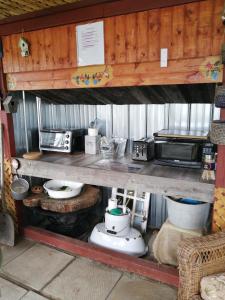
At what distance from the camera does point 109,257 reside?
2348mm

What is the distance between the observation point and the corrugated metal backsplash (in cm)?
254

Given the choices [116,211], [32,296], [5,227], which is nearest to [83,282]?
[32,296]

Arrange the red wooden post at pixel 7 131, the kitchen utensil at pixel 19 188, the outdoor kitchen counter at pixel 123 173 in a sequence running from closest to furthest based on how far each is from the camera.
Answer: the outdoor kitchen counter at pixel 123 173 < the red wooden post at pixel 7 131 < the kitchen utensil at pixel 19 188

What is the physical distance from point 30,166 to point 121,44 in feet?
5.15

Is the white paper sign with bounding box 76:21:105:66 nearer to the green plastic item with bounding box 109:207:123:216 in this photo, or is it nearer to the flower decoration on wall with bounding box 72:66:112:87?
the flower decoration on wall with bounding box 72:66:112:87

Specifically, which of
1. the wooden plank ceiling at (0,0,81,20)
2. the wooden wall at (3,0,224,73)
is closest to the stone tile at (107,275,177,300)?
the wooden wall at (3,0,224,73)

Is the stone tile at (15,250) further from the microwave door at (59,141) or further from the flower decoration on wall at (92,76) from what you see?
the flower decoration on wall at (92,76)

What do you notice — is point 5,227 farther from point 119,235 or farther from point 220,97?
point 220,97

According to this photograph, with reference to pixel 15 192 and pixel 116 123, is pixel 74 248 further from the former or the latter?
pixel 116 123

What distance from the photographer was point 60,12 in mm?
2051

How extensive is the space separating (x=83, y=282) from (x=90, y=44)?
2.08 metres

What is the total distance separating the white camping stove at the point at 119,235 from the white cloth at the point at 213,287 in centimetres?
101

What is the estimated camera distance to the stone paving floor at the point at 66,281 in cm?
200

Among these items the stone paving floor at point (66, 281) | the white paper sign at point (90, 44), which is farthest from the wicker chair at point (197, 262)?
the white paper sign at point (90, 44)
